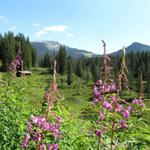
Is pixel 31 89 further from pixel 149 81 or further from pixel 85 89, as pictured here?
pixel 85 89

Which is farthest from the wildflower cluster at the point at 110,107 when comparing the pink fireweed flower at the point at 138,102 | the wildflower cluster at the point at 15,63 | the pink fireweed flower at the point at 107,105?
the wildflower cluster at the point at 15,63

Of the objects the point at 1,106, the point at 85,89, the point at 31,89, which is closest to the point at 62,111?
the point at 1,106

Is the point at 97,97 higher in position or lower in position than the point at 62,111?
higher

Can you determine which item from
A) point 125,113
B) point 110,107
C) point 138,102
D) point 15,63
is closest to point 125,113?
point 125,113

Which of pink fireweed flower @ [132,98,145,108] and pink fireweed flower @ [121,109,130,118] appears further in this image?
pink fireweed flower @ [132,98,145,108]

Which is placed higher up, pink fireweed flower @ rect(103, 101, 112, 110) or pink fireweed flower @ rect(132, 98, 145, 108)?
pink fireweed flower @ rect(103, 101, 112, 110)

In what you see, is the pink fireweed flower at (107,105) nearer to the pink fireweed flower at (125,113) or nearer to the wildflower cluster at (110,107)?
the wildflower cluster at (110,107)

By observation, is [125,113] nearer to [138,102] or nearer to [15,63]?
[138,102]

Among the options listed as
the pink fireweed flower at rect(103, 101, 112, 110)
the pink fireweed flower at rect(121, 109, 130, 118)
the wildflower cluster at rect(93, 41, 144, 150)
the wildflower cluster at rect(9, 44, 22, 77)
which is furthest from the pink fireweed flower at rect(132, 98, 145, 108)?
the wildflower cluster at rect(9, 44, 22, 77)

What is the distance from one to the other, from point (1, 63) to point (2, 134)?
14198 centimetres

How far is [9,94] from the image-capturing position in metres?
10.8

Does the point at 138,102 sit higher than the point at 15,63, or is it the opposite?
the point at 15,63

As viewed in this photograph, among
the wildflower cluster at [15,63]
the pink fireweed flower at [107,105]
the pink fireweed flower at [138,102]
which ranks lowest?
the pink fireweed flower at [138,102]

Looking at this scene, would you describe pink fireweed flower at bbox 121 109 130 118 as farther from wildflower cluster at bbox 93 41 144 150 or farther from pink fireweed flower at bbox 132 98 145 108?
pink fireweed flower at bbox 132 98 145 108
